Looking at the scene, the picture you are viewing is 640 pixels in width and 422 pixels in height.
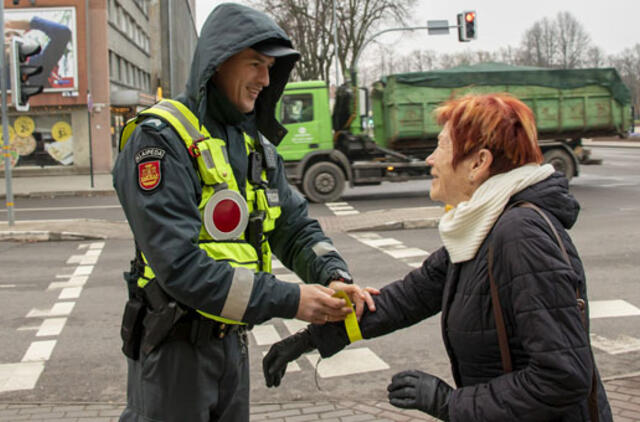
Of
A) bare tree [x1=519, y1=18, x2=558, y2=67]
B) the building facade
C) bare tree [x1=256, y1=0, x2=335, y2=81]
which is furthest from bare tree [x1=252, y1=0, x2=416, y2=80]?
bare tree [x1=519, y1=18, x2=558, y2=67]

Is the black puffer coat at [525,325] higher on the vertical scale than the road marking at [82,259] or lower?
higher

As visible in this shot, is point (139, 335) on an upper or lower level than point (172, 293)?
lower

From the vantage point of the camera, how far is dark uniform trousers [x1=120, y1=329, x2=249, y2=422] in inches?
88.1

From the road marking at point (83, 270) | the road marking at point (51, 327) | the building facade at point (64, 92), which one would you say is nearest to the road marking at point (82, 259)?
the road marking at point (83, 270)

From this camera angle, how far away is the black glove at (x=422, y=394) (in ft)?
6.40

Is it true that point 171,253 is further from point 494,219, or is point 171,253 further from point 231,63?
point 494,219

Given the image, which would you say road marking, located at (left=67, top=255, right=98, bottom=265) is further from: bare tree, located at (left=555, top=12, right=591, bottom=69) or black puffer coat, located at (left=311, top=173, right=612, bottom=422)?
bare tree, located at (left=555, top=12, right=591, bottom=69)

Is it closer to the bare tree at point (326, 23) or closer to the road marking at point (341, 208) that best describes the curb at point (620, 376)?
the road marking at point (341, 208)

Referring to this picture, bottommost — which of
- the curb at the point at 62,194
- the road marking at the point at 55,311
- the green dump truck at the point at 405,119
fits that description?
the road marking at the point at 55,311

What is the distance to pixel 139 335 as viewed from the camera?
2.32 meters

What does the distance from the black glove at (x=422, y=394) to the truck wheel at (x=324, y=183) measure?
48.2ft

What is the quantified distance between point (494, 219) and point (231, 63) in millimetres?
1050

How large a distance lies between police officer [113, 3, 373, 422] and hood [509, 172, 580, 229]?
0.74 metres

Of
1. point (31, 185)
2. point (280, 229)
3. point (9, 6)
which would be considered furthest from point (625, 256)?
point (9, 6)
